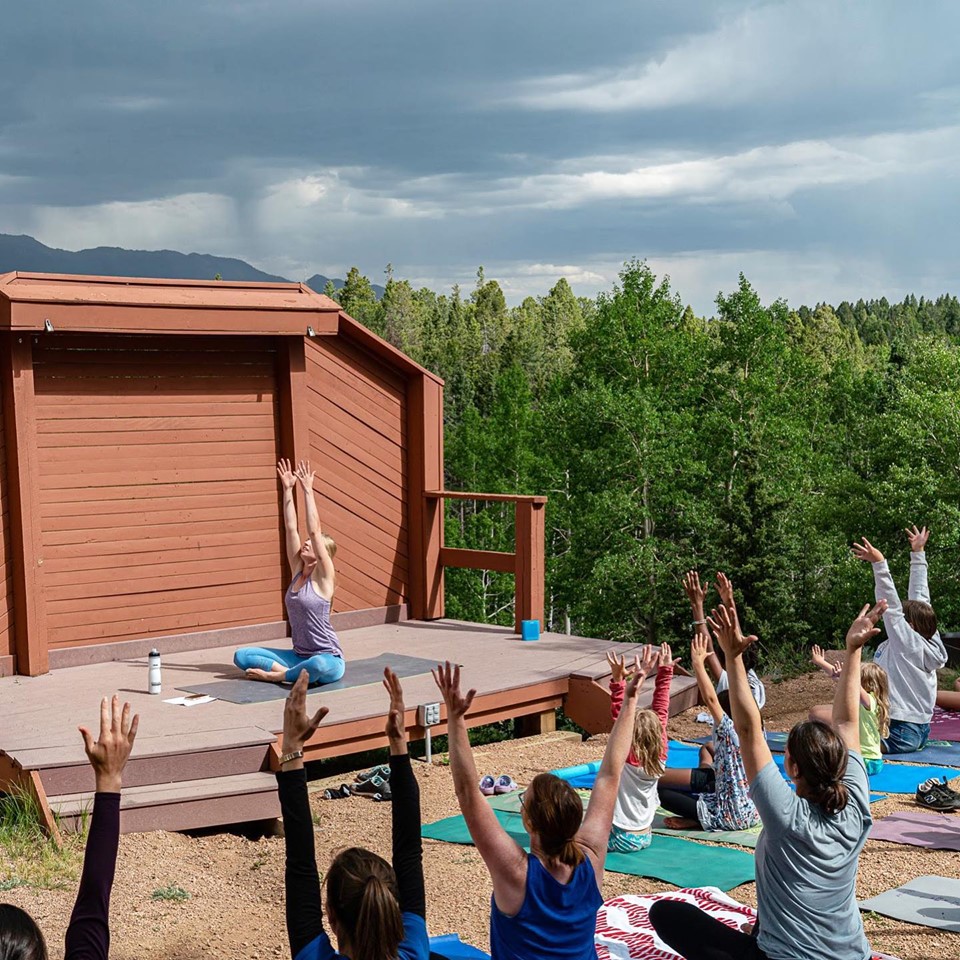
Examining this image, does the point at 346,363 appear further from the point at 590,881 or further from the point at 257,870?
the point at 590,881

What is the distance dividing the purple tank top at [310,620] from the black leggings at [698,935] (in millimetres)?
4921

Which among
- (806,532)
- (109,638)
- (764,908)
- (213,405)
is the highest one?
(213,405)

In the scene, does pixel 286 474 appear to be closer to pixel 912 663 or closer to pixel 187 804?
pixel 187 804

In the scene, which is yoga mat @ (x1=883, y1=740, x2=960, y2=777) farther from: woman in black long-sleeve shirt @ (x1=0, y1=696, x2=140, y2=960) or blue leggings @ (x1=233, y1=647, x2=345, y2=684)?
woman in black long-sleeve shirt @ (x1=0, y1=696, x2=140, y2=960)

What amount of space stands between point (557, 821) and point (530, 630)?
779 cm

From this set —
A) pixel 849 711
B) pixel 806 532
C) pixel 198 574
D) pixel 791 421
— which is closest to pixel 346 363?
pixel 198 574

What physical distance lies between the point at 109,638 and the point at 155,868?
378 centimetres

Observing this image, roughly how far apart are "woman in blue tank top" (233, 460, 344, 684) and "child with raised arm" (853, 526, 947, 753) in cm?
392

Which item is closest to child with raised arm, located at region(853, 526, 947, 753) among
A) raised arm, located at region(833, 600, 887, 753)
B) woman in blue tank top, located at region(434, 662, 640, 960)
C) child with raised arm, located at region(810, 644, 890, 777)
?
child with raised arm, located at region(810, 644, 890, 777)

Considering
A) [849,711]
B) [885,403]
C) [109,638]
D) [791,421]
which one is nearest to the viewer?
[849,711]

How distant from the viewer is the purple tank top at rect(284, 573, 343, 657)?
8609 mm

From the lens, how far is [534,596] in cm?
1090

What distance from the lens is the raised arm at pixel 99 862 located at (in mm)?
2400

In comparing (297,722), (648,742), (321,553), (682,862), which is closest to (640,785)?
(648,742)
